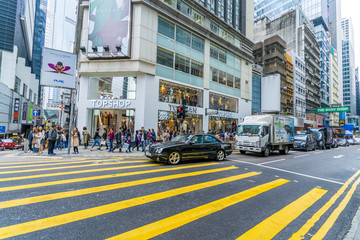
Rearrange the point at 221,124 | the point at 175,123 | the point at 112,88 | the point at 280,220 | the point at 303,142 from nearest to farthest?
1. the point at 280,220
2. the point at 303,142
3. the point at 112,88
4. the point at 175,123
5. the point at 221,124

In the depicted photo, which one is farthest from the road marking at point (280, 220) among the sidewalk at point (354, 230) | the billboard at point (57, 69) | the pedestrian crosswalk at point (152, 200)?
the billboard at point (57, 69)

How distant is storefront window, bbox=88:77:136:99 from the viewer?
18938mm

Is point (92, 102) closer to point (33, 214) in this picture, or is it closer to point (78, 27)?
point (78, 27)

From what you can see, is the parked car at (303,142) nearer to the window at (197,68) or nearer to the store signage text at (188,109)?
the store signage text at (188,109)

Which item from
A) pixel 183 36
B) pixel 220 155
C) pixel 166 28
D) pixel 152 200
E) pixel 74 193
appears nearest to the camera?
pixel 152 200

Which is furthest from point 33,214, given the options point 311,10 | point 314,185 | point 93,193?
point 311,10

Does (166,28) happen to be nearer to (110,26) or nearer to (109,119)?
(110,26)

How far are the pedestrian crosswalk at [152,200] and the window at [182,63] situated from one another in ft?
56.8

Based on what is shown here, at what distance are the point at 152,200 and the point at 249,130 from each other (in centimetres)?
1081

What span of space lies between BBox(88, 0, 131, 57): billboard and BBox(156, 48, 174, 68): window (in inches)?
141

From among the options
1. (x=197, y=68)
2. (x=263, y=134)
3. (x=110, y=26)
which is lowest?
(x=263, y=134)

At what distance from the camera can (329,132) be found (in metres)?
24.9

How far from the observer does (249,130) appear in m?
13.4

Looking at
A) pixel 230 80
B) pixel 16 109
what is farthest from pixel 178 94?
pixel 16 109
